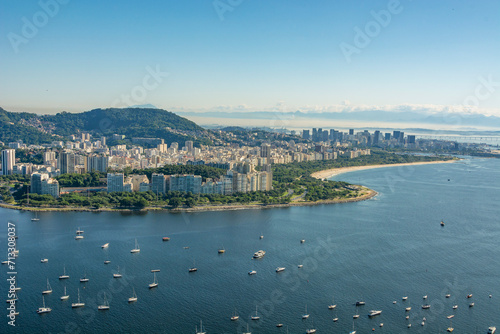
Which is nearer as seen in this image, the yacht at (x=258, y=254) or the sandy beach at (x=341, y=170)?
the yacht at (x=258, y=254)

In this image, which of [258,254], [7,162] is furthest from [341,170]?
[258,254]

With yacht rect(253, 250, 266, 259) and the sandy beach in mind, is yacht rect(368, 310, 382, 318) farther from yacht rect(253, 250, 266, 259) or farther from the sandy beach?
the sandy beach

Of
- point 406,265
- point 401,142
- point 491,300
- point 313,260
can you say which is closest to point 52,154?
point 313,260

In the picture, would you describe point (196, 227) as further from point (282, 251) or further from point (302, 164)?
point (302, 164)

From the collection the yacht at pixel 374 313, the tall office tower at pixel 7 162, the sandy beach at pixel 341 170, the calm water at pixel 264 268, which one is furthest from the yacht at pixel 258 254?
the tall office tower at pixel 7 162

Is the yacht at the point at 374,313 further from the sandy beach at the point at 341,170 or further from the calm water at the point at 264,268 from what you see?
the sandy beach at the point at 341,170

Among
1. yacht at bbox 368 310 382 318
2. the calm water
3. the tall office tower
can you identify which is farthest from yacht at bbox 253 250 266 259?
the tall office tower

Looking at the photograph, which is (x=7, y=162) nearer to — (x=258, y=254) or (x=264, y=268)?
(x=258, y=254)

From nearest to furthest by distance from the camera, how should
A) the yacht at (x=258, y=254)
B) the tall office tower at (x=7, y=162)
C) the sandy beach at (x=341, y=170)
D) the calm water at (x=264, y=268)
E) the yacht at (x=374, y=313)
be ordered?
1. the calm water at (x=264, y=268)
2. the yacht at (x=374, y=313)
3. the yacht at (x=258, y=254)
4. the tall office tower at (x=7, y=162)
5. the sandy beach at (x=341, y=170)

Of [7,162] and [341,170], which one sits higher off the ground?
[7,162]
